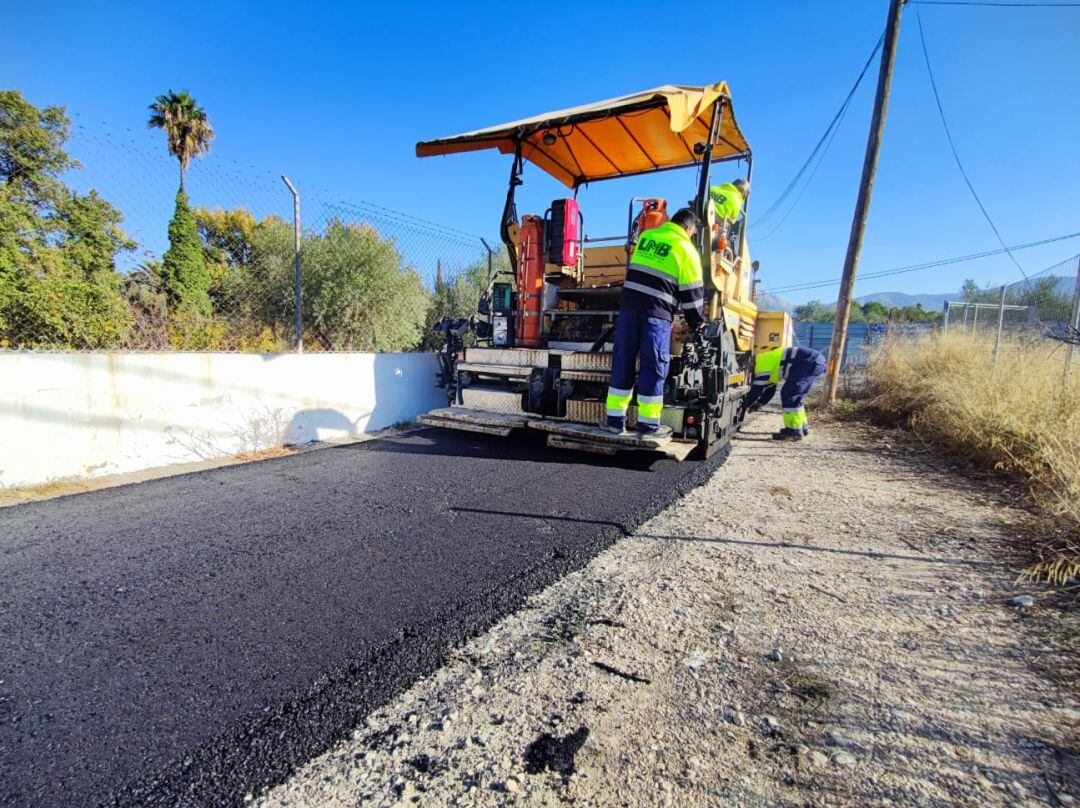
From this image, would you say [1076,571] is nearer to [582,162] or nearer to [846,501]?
[846,501]

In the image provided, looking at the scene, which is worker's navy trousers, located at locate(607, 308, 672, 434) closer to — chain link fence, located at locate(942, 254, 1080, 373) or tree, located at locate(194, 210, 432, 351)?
chain link fence, located at locate(942, 254, 1080, 373)

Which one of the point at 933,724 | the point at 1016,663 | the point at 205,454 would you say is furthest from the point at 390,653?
the point at 205,454

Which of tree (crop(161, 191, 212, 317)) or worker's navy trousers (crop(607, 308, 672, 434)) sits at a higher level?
tree (crop(161, 191, 212, 317))

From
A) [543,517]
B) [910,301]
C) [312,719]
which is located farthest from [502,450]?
[910,301]

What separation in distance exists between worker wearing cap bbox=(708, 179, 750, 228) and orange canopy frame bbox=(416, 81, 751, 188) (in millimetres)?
483

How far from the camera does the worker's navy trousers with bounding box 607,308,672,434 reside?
423 cm

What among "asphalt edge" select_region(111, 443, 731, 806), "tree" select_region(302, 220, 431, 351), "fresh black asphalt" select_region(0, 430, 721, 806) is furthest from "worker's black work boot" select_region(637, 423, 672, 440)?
"tree" select_region(302, 220, 431, 351)

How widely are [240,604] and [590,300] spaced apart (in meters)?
4.74

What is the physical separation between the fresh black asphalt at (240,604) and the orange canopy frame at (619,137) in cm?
336

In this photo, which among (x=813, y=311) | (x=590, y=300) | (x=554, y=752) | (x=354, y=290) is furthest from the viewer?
(x=813, y=311)

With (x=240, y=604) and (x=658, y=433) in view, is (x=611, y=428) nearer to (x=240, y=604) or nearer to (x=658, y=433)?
(x=658, y=433)

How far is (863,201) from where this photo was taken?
9.08 meters

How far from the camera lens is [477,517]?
351 centimetres

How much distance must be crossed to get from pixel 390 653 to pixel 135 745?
783 millimetres
